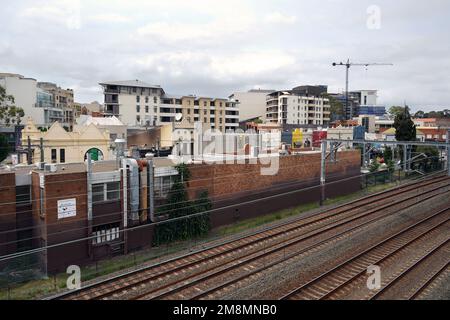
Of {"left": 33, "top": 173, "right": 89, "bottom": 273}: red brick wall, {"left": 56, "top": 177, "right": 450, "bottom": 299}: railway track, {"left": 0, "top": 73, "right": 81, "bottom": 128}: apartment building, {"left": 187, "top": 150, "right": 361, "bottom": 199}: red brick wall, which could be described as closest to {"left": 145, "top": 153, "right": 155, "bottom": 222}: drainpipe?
{"left": 187, "top": 150, "right": 361, "bottom": 199}: red brick wall

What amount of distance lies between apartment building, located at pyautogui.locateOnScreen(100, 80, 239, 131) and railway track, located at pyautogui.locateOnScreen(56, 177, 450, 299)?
36.7m

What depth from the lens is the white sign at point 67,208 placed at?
16.7 meters

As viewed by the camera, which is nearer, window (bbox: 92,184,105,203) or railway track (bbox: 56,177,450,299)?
railway track (bbox: 56,177,450,299)

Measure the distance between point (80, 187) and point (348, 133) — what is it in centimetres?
4271

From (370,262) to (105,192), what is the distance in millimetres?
12246

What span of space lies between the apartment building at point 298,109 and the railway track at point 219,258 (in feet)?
197

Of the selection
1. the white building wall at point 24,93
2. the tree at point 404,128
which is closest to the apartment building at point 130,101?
the white building wall at point 24,93

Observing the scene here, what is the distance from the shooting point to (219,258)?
52.8ft

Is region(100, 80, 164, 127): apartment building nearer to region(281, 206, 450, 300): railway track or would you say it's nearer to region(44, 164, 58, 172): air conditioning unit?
region(44, 164, 58, 172): air conditioning unit

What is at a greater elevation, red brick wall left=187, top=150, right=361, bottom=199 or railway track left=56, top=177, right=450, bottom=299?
red brick wall left=187, top=150, right=361, bottom=199

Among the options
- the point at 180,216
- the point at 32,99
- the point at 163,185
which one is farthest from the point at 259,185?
the point at 32,99

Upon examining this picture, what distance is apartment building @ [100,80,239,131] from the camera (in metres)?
61.3

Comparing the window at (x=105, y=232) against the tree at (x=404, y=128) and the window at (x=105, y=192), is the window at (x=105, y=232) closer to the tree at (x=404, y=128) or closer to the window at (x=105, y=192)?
the window at (x=105, y=192)
